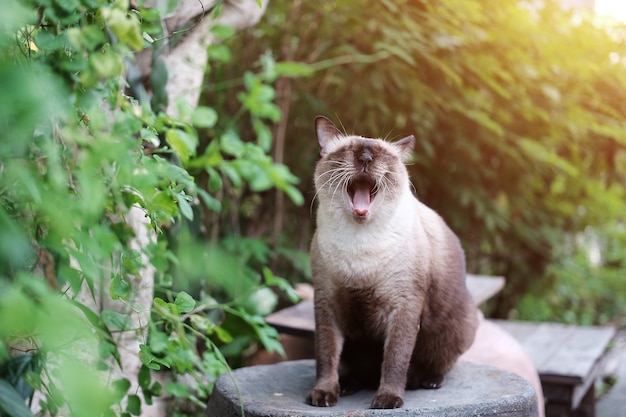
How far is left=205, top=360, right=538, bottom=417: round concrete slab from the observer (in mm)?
2201

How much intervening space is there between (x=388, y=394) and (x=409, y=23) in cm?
262

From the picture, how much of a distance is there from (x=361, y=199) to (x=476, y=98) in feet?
9.83

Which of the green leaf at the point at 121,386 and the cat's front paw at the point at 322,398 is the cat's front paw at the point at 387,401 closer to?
the cat's front paw at the point at 322,398

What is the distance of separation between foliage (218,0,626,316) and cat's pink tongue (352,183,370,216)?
2.06m

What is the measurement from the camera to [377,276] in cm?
237

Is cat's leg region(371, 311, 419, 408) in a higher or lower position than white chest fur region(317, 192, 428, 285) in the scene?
lower

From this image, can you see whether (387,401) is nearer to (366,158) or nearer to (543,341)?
(366,158)

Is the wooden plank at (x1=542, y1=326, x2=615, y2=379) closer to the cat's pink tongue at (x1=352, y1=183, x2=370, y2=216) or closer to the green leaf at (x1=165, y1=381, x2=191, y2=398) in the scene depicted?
the green leaf at (x1=165, y1=381, x2=191, y2=398)

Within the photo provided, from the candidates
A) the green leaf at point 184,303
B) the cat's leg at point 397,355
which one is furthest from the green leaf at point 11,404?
the cat's leg at point 397,355

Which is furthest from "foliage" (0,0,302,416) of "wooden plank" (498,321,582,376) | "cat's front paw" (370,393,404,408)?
"wooden plank" (498,321,582,376)

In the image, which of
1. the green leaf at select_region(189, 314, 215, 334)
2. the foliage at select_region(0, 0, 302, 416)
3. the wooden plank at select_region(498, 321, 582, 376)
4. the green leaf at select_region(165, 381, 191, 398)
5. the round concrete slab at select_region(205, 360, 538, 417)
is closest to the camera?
the foliage at select_region(0, 0, 302, 416)

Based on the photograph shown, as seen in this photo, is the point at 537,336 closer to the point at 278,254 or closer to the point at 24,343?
the point at 278,254

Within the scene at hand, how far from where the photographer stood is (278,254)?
200 inches

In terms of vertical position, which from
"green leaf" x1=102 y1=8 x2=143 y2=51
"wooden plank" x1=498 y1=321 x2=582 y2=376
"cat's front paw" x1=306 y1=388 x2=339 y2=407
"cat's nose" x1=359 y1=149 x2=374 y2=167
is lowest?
"wooden plank" x1=498 y1=321 x2=582 y2=376
